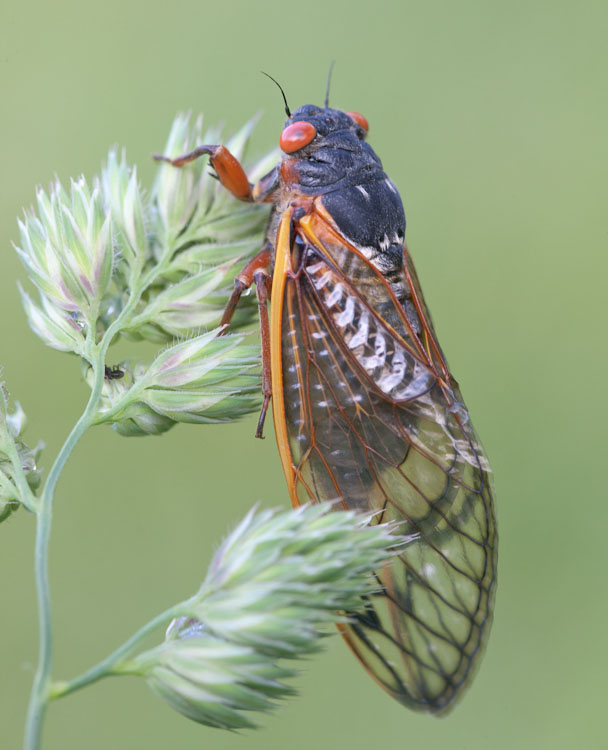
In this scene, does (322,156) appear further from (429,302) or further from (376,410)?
(429,302)

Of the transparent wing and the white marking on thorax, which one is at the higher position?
the white marking on thorax

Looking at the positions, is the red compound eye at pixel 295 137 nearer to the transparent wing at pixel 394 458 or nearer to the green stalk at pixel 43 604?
the transparent wing at pixel 394 458

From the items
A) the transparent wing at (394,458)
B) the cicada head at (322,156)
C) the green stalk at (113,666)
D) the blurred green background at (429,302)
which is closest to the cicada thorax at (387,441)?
the transparent wing at (394,458)

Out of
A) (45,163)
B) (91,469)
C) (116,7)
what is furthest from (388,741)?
(116,7)

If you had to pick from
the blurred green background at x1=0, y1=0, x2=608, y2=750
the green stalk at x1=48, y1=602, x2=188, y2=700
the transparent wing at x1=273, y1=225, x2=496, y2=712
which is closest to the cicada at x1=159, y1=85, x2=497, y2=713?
the transparent wing at x1=273, y1=225, x2=496, y2=712

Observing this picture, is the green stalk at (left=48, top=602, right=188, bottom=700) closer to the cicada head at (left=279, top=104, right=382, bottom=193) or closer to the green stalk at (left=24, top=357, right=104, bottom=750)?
the green stalk at (left=24, top=357, right=104, bottom=750)

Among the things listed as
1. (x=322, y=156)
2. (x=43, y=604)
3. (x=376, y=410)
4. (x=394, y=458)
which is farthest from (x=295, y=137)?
(x=43, y=604)

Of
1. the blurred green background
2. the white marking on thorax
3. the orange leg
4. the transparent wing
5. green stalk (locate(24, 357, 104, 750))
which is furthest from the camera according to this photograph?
the blurred green background
